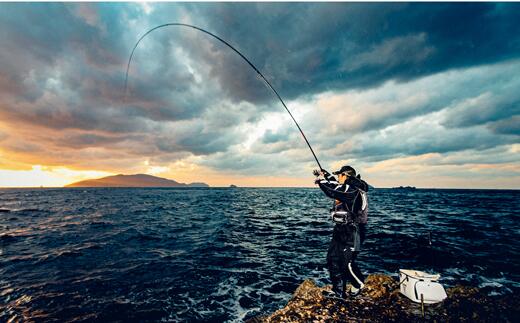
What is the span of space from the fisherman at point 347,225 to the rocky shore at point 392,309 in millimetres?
468

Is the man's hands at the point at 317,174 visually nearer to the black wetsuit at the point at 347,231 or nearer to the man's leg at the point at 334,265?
the black wetsuit at the point at 347,231

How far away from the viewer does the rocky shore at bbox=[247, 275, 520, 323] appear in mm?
4758

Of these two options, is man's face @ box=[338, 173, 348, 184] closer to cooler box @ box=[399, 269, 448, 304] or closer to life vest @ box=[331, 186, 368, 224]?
life vest @ box=[331, 186, 368, 224]

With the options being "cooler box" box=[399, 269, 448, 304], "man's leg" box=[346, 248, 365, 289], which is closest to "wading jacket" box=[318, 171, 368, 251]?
"man's leg" box=[346, 248, 365, 289]

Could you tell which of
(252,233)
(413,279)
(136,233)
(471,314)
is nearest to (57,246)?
(136,233)

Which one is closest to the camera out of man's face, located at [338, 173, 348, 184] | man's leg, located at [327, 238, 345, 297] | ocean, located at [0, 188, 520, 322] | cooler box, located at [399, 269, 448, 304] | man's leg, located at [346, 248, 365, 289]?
cooler box, located at [399, 269, 448, 304]

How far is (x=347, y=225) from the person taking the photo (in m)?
5.82

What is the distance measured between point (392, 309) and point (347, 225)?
1.92m

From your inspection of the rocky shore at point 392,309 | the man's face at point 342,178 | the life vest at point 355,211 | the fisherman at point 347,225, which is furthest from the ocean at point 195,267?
the man's face at point 342,178

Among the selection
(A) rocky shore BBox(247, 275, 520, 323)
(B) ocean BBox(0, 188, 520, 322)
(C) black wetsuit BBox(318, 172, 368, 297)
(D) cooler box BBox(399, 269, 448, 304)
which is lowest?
(B) ocean BBox(0, 188, 520, 322)

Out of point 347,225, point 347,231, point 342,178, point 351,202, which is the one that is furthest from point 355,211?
point 342,178

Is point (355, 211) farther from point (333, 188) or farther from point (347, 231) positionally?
point (333, 188)

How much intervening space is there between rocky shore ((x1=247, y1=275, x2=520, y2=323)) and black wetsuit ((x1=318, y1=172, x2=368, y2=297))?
1.73ft

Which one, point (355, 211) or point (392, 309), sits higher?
point (355, 211)
